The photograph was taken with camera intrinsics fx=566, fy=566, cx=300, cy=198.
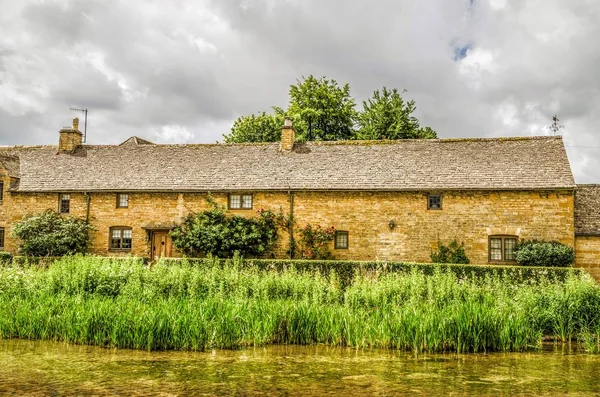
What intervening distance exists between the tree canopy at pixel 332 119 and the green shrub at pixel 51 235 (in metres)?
20.0

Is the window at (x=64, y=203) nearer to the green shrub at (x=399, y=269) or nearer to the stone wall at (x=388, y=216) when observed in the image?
the stone wall at (x=388, y=216)

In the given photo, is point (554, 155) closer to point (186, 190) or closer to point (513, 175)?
point (513, 175)

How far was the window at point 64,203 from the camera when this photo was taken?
29.7 m

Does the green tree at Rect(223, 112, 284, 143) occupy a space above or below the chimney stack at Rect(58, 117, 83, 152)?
above

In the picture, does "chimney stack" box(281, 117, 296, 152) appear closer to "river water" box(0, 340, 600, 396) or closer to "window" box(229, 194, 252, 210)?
"window" box(229, 194, 252, 210)

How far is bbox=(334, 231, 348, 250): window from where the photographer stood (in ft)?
87.2

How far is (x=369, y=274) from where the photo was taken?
19.8 m

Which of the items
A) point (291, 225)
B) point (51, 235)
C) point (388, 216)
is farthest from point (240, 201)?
point (51, 235)

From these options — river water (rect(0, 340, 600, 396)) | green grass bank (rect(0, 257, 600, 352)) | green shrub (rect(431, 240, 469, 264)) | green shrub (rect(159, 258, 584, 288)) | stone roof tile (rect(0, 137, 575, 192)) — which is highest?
stone roof tile (rect(0, 137, 575, 192))

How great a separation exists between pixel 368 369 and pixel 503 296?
6.18 m

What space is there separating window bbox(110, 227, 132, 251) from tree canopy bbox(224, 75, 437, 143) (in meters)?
18.5

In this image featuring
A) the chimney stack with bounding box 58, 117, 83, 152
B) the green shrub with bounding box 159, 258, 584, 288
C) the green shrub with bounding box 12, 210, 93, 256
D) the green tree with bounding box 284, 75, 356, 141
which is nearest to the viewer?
Answer: the green shrub with bounding box 159, 258, 584, 288

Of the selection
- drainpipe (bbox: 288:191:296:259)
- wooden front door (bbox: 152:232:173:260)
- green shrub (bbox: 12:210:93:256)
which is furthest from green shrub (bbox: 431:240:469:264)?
green shrub (bbox: 12:210:93:256)

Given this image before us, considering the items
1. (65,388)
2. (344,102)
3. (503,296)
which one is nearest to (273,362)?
(65,388)
